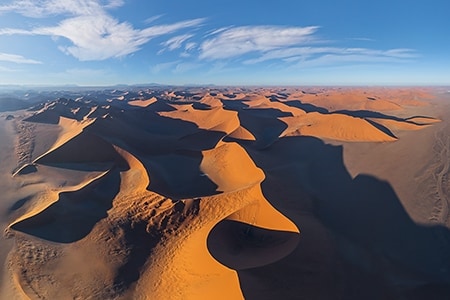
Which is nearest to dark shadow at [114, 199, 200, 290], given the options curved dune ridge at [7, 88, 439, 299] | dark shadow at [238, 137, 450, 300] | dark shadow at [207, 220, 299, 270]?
curved dune ridge at [7, 88, 439, 299]

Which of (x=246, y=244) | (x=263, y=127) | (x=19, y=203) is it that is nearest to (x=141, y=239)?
(x=246, y=244)

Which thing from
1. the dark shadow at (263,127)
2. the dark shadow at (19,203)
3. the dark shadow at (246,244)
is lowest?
the dark shadow at (263,127)

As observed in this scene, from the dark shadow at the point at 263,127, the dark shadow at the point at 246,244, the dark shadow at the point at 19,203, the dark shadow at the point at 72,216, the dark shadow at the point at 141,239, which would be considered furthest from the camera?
the dark shadow at the point at 263,127

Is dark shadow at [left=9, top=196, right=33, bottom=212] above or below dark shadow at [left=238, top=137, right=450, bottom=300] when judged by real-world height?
below

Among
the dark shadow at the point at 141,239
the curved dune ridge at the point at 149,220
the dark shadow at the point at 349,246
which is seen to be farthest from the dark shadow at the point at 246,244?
the dark shadow at the point at 141,239

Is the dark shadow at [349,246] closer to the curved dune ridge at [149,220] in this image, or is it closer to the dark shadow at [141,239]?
the curved dune ridge at [149,220]

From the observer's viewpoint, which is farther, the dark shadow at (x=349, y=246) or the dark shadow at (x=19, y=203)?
the dark shadow at (x=19, y=203)

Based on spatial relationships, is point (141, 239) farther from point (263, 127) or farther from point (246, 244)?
point (263, 127)

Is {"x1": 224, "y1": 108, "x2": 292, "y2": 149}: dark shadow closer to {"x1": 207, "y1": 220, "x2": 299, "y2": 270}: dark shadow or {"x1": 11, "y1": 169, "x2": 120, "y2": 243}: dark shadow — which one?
{"x1": 11, "y1": 169, "x2": 120, "y2": 243}: dark shadow

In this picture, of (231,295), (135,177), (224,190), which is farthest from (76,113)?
(231,295)
